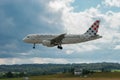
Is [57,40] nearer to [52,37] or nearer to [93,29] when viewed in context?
[52,37]

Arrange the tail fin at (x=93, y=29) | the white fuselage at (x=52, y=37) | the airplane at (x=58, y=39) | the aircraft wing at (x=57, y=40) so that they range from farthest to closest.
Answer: the tail fin at (x=93, y=29) → the white fuselage at (x=52, y=37) → the aircraft wing at (x=57, y=40) → the airplane at (x=58, y=39)

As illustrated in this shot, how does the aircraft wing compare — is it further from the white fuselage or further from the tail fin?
the tail fin

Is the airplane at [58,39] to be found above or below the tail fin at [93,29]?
below

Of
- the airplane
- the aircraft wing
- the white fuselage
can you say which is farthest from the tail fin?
the aircraft wing

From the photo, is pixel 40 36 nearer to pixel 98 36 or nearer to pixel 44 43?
pixel 44 43

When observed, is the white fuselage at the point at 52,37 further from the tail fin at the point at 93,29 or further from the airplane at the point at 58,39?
the tail fin at the point at 93,29

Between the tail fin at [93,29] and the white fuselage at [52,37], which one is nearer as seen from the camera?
the white fuselage at [52,37]

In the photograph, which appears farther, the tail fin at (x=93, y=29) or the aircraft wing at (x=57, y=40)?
the tail fin at (x=93, y=29)

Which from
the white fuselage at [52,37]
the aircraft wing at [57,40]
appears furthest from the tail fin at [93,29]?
the aircraft wing at [57,40]

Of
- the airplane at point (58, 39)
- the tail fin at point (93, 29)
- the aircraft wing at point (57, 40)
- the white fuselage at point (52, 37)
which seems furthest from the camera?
the tail fin at point (93, 29)

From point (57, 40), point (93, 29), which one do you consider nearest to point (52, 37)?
point (57, 40)

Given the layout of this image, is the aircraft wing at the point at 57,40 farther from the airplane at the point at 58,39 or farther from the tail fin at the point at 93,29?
the tail fin at the point at 93,29

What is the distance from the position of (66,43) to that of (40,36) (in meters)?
9.96

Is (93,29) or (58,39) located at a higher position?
(93,29)
